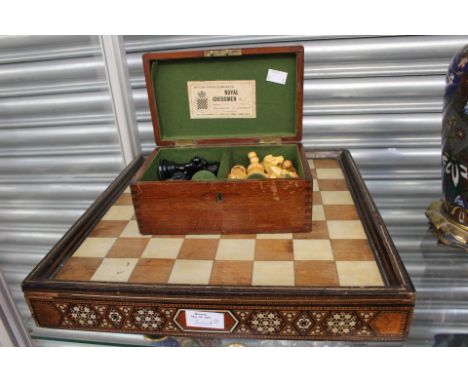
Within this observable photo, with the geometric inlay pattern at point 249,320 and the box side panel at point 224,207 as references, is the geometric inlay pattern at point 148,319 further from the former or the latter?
the box side panel at point 224,207

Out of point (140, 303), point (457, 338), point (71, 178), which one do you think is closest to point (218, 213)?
point (140, 303)

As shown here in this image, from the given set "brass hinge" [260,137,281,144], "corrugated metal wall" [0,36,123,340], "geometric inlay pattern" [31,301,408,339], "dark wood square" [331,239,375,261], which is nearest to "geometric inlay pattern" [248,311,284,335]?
"geometric inlay pattern" [31,301,408,339]

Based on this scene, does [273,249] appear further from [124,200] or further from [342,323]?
[124,200]

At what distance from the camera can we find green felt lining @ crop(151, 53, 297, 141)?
1.24 meters

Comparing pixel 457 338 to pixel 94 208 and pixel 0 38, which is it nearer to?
pixel 94 208

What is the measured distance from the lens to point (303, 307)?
34.1 inches

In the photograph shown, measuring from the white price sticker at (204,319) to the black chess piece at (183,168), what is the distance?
46 centimetres

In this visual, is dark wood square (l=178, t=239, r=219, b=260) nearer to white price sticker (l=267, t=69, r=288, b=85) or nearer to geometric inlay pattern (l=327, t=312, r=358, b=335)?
geometric inlay pattern (l=327, t=312, r=358, b=335)

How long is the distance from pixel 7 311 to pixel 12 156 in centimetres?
74

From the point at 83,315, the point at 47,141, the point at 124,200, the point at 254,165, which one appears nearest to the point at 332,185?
the point at 254,165

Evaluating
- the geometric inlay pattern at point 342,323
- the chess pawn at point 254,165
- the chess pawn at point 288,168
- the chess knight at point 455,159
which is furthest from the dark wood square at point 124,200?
the chess knight at point 455,159

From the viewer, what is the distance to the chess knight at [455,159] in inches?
39.2

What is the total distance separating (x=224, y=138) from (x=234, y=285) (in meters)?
0.61

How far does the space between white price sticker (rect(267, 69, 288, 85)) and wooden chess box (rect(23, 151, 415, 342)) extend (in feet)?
1.71
